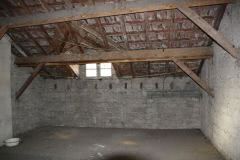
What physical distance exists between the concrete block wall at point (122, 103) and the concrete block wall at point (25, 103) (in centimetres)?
32

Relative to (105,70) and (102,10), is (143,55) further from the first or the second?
(105,70)

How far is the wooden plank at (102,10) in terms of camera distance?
397 centimetres

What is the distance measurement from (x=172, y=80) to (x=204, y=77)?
1.27 meters

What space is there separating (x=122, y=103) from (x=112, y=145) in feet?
8.07

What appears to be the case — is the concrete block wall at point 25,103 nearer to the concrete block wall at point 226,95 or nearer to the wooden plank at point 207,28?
the wooden plank at point 207,28

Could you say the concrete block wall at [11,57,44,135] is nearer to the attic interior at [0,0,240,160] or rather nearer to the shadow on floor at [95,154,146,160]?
the attic interior at [0,0,240,160]

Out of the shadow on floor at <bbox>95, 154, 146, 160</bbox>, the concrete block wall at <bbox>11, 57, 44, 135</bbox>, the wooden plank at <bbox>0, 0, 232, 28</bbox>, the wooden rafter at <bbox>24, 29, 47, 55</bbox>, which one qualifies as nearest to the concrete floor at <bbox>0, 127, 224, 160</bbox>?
the shadow on floor at <bbox>95, 154, 146, 160</bbox>

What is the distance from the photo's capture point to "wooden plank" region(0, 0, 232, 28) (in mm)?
3969

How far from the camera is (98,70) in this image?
8539 millimetres

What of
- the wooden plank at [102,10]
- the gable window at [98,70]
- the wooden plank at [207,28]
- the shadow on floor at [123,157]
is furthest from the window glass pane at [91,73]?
the wooden plank at [207,28]

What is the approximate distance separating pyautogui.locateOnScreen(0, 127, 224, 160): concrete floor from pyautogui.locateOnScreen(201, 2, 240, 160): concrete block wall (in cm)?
48

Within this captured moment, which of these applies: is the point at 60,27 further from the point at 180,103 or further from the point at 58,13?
the point at 180,103

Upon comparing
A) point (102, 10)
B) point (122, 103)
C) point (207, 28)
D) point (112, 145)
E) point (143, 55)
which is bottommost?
point (112, 145)

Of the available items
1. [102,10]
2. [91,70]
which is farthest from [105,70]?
[102,10]
